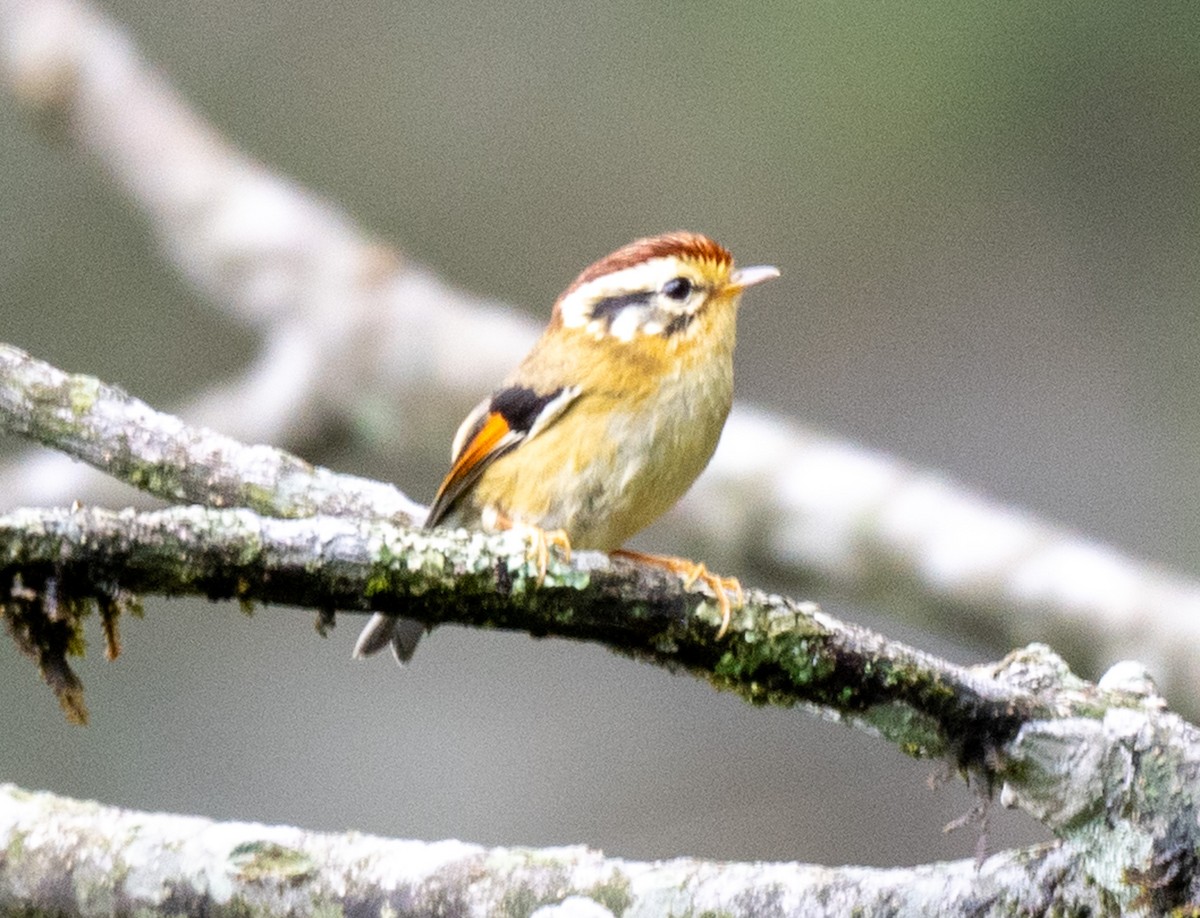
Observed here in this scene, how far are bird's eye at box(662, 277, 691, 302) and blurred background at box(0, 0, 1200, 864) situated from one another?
238cm

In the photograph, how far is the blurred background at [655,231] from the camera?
6.56m

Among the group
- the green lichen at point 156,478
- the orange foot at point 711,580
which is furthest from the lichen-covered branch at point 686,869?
the green lichen at point 156,478

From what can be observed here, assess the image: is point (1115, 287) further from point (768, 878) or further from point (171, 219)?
point (768, 878)

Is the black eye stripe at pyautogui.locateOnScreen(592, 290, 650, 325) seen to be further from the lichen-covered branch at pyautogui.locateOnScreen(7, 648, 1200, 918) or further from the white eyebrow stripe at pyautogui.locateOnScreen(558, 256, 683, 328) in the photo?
the lichen-covered branch at pyautogui.locateOnScreen(7, 648, 1200, 918)

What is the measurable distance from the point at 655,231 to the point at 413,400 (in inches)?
81.3

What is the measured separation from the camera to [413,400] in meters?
6.16

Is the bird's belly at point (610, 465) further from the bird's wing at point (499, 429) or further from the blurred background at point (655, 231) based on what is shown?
the blurred background at point (655, 231)

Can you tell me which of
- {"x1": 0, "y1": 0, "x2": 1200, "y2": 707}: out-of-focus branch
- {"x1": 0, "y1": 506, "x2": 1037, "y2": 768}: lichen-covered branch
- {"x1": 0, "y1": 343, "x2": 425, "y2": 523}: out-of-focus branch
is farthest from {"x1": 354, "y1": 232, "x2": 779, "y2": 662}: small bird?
{"x1": 0, "y1": 0, "x2": 1200, "y2": 707}: out-of-focus branch

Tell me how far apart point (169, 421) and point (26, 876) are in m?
0.81

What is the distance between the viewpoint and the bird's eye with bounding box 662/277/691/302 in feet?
11.0

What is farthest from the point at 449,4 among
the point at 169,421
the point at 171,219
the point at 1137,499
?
the point at 169,421

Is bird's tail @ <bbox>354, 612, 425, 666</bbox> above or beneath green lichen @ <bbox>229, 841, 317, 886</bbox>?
above

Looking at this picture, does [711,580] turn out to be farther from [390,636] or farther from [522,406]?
[390,636]

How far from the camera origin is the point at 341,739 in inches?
267
